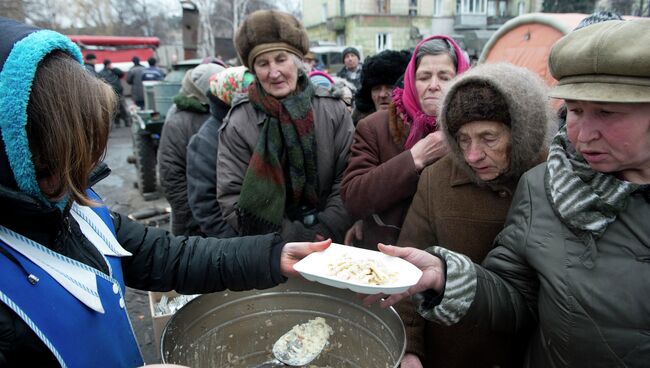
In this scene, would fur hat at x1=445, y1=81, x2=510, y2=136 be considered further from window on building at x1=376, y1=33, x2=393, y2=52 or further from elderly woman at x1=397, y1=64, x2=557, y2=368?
window on building at x1=376, y1=33, x2=393, y2=52

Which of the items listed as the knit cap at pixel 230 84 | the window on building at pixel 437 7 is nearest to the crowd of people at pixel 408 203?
the knit cap at pixel 230 84

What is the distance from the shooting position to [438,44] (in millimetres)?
2311

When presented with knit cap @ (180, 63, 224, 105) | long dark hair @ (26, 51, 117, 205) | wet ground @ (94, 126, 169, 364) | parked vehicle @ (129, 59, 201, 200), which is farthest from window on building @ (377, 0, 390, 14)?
long dark hair @ (26, 51, 117, 205)

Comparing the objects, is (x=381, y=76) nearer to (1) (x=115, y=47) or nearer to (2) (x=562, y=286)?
(2) (x=562, y=286)

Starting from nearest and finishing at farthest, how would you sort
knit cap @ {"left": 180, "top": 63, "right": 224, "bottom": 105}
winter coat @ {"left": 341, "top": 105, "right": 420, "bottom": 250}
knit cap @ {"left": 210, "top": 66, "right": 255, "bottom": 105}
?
winter coat @ {"left": 341, "top": 105, "right": 420, "bottom": 250}
knit cap @ {"left": 210, "top": 66, "right": 255, "bottom": 105}
knit cap @ {"left": 180, "top": 63, "right": 224, "bottom": 105}

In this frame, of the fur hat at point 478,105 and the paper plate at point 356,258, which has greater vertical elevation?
the fur hat at point 478,105

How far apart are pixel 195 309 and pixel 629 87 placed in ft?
4.71

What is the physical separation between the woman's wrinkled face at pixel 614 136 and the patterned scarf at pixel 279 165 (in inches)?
55.5

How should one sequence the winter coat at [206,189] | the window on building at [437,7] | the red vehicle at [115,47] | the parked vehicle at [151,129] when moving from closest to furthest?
the winter coat at [206,189], the parked vehicle at [151,129], the red vehicle at [115,47], the window on building at [437,7]

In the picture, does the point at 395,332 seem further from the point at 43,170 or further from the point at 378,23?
the point at 378,23

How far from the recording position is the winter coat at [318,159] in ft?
7.88

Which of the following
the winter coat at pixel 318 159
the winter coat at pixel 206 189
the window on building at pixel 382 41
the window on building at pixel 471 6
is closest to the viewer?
the winter coat at pixel 318 159

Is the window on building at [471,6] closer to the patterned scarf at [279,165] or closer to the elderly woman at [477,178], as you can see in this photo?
the patterned scarf at [279,165]

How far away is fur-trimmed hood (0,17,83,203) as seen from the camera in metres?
0.93
